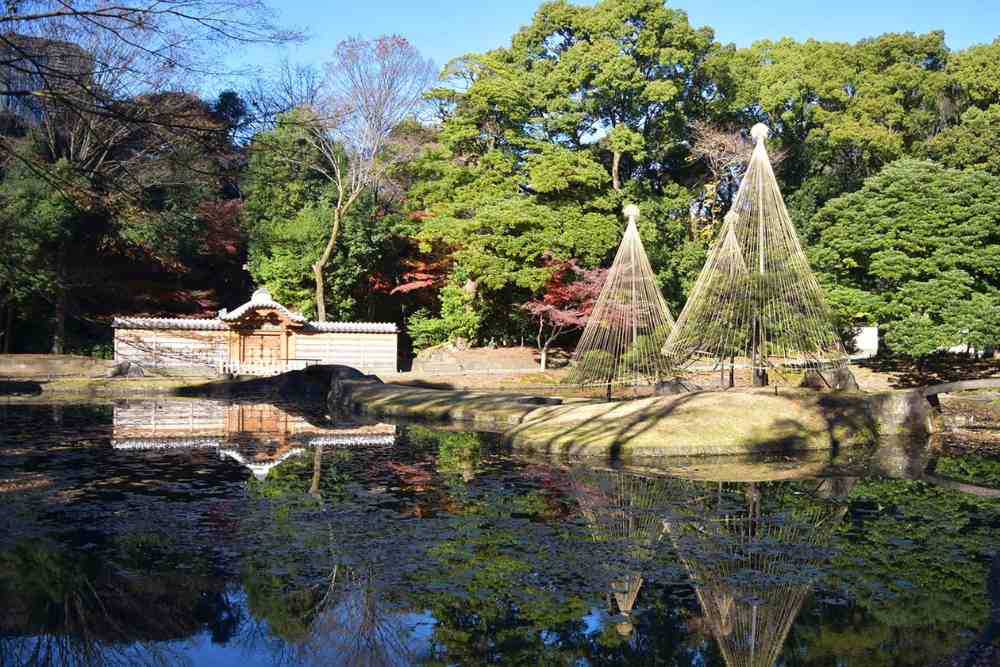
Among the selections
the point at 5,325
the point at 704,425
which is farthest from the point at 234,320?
the point at 704,425

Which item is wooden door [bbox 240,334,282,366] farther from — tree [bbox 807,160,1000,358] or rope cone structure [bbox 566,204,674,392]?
tree [bbox 807,160,1000,358]

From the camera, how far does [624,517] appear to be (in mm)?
8102

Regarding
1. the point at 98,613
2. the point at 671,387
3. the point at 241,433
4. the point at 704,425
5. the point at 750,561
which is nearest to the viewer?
the point at 98,613

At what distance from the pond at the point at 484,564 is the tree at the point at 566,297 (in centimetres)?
1887

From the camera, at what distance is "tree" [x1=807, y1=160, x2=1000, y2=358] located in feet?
77.8

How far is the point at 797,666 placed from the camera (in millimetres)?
4668

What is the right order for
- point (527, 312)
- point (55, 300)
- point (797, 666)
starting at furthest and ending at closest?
point (527, 312), point (55, 300), point (797, 666)

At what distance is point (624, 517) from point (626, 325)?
1399 cm

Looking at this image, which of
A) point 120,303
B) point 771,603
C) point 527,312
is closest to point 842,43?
point 527,312

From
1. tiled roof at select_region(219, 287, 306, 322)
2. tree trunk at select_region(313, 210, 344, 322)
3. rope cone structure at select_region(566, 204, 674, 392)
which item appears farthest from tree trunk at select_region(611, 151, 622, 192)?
tiled roof at select_region(219, 287, 306, 322)

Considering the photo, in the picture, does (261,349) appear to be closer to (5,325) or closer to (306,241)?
(306,241)

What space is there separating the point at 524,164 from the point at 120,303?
15968mm

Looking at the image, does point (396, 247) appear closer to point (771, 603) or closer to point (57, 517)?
point (57, 517)

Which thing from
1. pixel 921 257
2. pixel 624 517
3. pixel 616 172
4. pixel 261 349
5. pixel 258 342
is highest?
pixel 616 172
